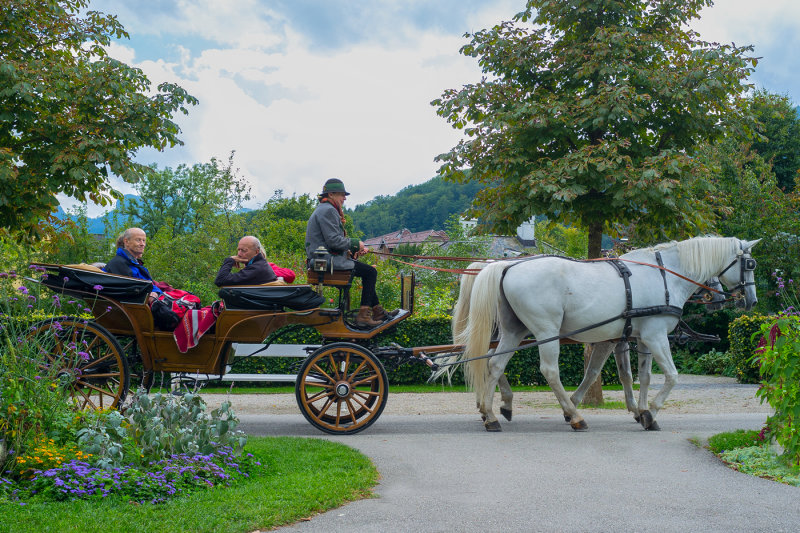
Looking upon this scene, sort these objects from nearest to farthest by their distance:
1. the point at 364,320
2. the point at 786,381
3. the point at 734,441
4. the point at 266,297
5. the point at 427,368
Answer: the point at 786,381 < the point at 734,441 < the point at 266,297 < the point at 364,320 < the point at 427,368

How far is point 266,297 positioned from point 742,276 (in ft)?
17.7

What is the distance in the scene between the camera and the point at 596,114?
396 inches

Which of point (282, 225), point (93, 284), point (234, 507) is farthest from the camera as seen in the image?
point (282, 225)

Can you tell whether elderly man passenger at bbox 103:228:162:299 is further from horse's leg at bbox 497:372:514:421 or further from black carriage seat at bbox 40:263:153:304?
horse's leg at bbox 497:372:514:421

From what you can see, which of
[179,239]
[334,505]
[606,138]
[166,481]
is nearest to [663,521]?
[334,505]

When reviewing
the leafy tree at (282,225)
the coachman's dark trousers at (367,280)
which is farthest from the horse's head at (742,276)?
the leafy tree at (282,225)

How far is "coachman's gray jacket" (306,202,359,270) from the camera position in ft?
23.7

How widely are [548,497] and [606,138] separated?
723 cm

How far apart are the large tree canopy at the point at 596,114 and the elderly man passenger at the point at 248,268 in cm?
438

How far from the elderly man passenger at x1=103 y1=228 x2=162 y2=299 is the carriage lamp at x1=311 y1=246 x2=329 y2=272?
1590 mm

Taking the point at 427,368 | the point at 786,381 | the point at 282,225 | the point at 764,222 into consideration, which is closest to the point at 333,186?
the point at 786,381

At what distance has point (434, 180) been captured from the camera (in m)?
94.6

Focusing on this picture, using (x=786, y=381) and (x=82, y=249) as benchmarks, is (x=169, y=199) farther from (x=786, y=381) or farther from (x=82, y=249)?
(x=786, y=381)

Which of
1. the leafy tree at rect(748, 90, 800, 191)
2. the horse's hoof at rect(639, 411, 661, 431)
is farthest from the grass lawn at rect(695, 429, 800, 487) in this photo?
the leafy tree at rect(748, 90, 800, 191)
